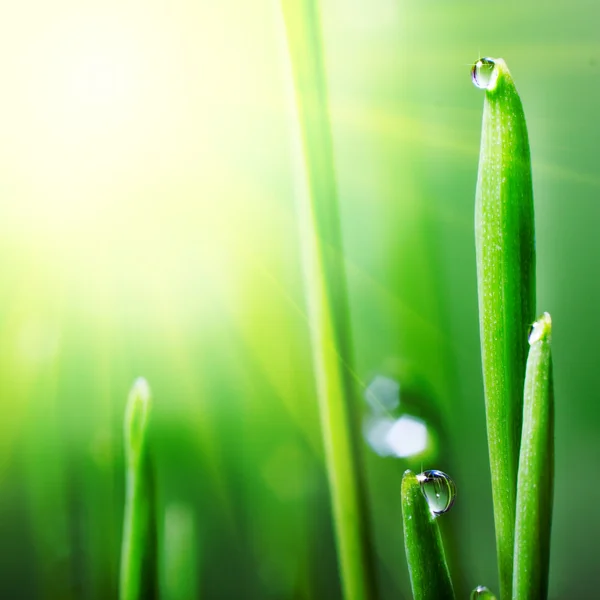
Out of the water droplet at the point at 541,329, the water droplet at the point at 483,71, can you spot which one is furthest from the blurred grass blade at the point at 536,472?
the water droplet at the point at 483,71

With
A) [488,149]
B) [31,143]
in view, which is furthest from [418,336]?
[31,143]

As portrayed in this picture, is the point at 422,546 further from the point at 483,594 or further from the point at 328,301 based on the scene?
the point at 328,301

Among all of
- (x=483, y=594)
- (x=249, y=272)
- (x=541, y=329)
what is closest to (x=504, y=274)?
(x=541, y=329)

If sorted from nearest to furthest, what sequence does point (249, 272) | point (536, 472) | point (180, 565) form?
point (536, 472)
point (180, 565)
point (249, 272)

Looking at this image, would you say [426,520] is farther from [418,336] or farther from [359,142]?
[359,142]

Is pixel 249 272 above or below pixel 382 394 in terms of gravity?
above

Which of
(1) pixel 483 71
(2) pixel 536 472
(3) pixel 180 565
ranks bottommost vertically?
(3) pixel 180 565

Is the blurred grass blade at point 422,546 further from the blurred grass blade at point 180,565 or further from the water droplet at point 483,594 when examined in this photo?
the blurred grass blade at point 180,565
